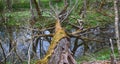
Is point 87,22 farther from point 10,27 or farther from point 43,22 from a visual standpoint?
point 10,27

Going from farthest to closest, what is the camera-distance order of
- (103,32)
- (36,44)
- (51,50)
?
(103,32), (36,44), (51,50)

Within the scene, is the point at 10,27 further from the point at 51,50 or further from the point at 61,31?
the point at 51,50

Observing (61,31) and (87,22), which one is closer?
(61,31)

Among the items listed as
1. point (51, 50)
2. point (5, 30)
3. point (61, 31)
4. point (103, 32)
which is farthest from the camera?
point (5, 30)

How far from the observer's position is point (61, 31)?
24.8 ft

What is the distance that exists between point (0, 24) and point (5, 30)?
4.56ft

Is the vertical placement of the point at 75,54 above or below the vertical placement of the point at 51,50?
below

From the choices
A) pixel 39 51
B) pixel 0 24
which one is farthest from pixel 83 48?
pixel 0 24

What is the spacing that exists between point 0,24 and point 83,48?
24.1 ft

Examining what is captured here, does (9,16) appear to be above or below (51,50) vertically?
below

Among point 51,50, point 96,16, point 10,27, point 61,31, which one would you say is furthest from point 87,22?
point 51,50

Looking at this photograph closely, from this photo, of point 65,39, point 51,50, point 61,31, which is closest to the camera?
point 51,50

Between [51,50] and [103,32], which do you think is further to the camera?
[103,32]

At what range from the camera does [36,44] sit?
12.8 metres
